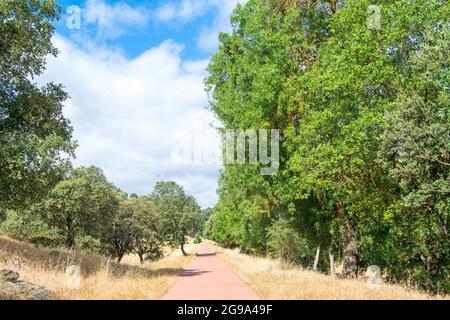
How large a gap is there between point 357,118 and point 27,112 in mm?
14367

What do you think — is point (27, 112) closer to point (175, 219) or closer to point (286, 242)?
point (286, 242)

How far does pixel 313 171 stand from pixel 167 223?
51.4 metres

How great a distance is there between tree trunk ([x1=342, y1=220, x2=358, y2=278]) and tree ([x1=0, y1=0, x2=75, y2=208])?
1374 cm

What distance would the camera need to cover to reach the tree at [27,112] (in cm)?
1655

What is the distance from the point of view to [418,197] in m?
14.4

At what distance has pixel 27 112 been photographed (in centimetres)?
1870

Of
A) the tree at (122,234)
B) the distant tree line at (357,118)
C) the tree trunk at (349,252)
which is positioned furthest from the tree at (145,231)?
the tree trunk at (349,252)

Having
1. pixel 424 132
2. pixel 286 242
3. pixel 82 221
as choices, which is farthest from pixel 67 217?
pixel 424 132

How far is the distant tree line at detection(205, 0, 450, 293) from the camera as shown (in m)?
14.4

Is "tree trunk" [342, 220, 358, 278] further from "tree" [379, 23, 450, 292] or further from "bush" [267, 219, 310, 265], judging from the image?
"bush" [267, 219, 310, 265]

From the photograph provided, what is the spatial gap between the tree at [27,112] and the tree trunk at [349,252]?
13.7 meters

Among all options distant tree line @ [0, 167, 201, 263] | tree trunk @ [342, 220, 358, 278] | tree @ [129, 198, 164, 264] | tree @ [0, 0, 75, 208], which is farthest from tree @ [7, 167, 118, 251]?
tree trunk @ [342, 220, 358, 278]
